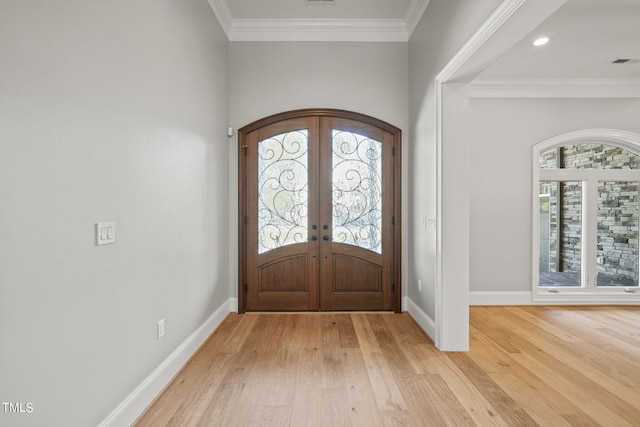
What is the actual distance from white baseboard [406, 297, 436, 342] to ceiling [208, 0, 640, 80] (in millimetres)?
2921

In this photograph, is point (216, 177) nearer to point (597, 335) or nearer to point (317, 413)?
point (317, 413)

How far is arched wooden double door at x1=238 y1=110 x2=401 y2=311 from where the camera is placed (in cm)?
402

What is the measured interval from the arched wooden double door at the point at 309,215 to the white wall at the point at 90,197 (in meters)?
1.25

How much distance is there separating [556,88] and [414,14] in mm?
2265

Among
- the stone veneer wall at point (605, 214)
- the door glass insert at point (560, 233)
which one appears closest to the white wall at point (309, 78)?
the door glass insert at point (560, 233)

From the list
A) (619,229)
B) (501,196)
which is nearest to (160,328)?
(501,196)

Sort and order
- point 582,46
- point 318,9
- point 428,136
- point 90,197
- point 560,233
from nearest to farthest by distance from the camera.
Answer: point 90,197 < point 428,136 < point 582,46 < point 318,9 < point 560,233

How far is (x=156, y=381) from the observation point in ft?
7.30

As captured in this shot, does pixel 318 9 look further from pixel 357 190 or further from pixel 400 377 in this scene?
pixel 400 377

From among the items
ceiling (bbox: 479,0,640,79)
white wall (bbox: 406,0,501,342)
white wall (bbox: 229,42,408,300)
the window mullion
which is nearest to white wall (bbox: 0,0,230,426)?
white wall (bbox: 229,42,408,300)

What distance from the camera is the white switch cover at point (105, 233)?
65.2 inches

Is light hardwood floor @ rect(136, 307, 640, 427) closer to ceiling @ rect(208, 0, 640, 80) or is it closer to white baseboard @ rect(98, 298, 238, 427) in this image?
white baseboard @ rect(98, 298, 238, 427)

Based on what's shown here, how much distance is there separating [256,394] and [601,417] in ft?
6.94

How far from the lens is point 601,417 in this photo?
2.03 metres
